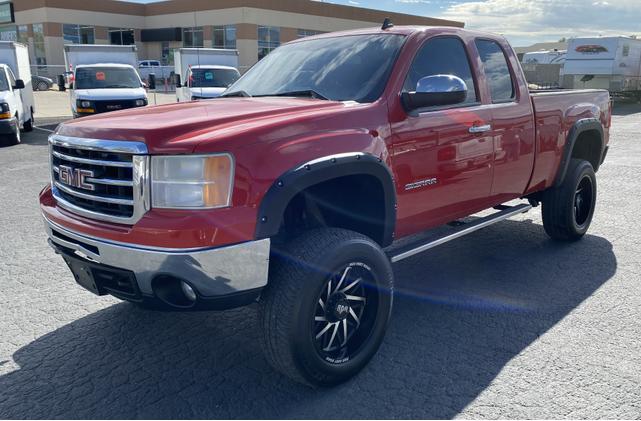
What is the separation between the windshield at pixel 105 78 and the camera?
52.9 feet

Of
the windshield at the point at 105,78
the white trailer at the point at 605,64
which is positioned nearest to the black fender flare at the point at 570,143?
the windshield at the point at 105,78

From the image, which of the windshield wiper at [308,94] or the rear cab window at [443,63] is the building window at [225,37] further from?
the windshield wiper at [308,94]

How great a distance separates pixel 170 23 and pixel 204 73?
123 feet

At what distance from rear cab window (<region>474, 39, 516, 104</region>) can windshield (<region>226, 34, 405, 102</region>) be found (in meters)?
1.00

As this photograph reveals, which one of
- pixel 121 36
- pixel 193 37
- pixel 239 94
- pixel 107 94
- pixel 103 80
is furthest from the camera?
pixel 121 36

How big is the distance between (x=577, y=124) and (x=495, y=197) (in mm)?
1508

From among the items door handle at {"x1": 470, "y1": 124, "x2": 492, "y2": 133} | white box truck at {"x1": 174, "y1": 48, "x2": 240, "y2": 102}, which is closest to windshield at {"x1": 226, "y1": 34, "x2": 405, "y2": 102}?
door handle at {"x1": 470, "y1": 124, "x2": 492, "y2": 133}

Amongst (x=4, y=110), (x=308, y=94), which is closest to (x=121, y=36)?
(x=4, y=110)

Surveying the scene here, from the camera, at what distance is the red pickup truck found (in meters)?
2.72

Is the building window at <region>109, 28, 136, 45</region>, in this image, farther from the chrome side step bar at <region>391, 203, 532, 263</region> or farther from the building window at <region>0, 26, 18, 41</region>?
the chrome side step bar at <region>391, 203, 532, 263</region>

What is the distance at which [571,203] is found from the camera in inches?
217

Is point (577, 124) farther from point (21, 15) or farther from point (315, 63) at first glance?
point (21, 15)

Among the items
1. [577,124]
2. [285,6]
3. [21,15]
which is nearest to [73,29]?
[21,15]

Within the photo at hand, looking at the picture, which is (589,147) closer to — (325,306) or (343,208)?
(343,208)
